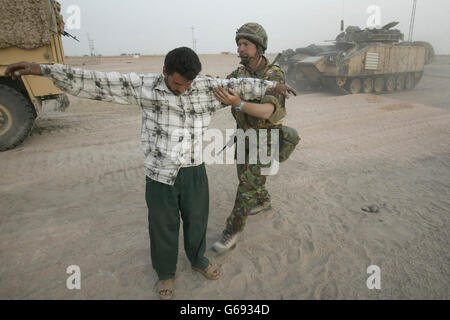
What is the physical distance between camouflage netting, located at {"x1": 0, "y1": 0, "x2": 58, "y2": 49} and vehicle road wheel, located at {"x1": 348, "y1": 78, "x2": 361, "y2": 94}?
1164 cm

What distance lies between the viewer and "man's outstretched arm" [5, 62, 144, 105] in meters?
1.81

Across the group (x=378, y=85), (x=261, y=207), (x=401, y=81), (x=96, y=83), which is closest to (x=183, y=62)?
(x=96, y=83)

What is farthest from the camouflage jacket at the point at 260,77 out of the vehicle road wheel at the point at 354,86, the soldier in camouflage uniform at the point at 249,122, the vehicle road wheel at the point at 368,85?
the vehicle road wheel at the point at 368,85

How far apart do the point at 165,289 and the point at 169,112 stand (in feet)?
4.45

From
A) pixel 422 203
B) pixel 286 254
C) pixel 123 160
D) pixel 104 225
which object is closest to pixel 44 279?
pixel 104 225

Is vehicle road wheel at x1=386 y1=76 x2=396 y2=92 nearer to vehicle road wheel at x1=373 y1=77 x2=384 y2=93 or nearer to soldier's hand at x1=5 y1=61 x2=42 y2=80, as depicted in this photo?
vehicle road wheel at x1=373 y1=77 x2=384 y2=93

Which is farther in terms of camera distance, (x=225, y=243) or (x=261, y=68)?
(x=225, y=243)

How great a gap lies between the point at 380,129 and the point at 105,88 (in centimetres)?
713

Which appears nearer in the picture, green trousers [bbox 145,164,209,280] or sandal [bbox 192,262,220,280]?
green trousers [bbox 145,164,209,280]

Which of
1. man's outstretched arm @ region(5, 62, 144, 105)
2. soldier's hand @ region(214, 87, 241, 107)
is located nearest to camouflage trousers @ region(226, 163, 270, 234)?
soldier's hand @ region(214, 87, 241, 107)

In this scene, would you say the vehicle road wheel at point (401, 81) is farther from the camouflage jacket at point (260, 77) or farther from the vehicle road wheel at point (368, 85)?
the camouflage jacket at point (260, 77)

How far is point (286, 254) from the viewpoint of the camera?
2936 millimetres

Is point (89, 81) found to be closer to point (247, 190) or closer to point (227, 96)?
point (227, 96)

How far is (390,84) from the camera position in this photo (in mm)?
15500
